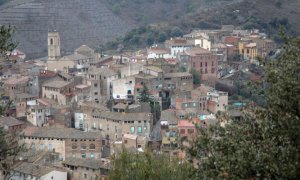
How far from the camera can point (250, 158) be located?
6145mm

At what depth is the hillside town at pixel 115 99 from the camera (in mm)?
21547

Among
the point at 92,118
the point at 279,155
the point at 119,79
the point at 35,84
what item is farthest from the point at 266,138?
the point at 35,84

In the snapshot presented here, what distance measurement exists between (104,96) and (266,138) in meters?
23.1

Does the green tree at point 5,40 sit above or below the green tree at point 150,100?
above

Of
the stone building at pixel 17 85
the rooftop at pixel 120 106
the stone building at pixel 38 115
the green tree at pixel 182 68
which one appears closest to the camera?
the stone building at pixel 38 115

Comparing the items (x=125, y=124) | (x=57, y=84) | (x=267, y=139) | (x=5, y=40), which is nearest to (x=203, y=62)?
(x=57, y=84)

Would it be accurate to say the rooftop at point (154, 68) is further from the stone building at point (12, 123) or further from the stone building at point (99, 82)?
the stone building at point (12, 123)

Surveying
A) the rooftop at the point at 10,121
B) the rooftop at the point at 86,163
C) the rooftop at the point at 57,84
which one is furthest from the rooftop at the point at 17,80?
the rooftop at the point at 86,163

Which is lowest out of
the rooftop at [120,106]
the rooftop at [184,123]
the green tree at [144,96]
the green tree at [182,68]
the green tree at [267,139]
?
the rooftop at [184,123]

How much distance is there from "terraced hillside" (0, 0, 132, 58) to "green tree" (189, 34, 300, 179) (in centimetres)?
4674

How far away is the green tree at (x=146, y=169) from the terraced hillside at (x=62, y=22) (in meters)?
42.5

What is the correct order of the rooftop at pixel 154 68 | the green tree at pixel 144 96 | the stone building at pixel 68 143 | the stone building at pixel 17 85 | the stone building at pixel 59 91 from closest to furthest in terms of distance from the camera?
the stone building at pixel 68 143 → the green tree at pixel 144 96 → the stone building at pixel 59 91 → the stone building at pixel 17 85 → the rooftop at pixel 154 68

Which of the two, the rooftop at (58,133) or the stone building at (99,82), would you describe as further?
the stone building at (99,82)

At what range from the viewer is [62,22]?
59.2 meters
